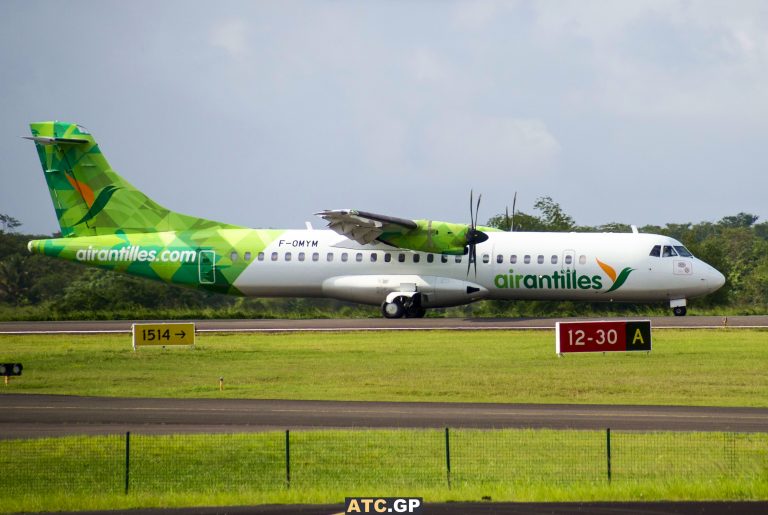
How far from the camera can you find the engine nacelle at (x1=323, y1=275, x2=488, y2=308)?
47.4 meters

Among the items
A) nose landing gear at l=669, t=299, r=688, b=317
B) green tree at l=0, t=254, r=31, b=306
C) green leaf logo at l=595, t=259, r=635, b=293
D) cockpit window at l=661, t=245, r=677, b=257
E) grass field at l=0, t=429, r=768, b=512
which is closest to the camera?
grass field at l=0, t=429, r=768, b=512

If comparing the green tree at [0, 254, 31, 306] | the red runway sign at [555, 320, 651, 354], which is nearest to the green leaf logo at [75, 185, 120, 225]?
the green tree at [0, 254, 31, 306]

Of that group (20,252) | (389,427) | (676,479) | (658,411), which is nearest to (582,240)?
(658,411)

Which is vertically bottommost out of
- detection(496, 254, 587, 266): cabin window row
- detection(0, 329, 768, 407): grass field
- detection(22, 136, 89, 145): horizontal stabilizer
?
detection(0, 329, 768, 407): grass field

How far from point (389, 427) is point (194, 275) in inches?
1051

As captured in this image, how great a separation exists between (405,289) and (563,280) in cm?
685

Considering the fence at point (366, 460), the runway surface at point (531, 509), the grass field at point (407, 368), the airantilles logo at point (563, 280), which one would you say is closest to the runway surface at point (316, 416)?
the fence at point (366, 460)

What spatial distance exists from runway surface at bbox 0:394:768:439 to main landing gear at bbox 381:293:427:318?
1950 cm

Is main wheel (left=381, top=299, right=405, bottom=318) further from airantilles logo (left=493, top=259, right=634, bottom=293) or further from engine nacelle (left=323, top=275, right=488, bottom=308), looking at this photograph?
airantilles logo (left=493, top=259, right=634, bottom=293)

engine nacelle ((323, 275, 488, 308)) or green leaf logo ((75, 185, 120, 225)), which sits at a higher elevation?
green leaf logo ((75, 185, 120, 225))

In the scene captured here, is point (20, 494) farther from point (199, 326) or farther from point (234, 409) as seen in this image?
point (199, 326)

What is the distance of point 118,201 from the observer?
168ft

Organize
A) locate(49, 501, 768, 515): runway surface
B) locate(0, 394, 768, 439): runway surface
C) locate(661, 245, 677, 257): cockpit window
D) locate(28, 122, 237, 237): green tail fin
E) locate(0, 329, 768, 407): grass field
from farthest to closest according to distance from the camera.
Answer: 1. locate(28, 122, 237, 237): green tail fin
2. locate(661, 245, 677, 257): cockpit window
3. locate(0, 329, 768, 407): grass field
4. locate(0, 394, 768, 439): runway surface
5. locate(49, 501, 768, 515): runway surface

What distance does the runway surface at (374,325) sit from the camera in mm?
44906
